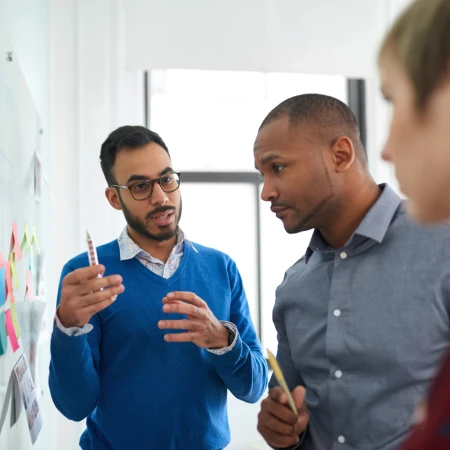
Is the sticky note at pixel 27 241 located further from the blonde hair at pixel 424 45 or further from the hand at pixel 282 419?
the blonde hair at pixel 424 45

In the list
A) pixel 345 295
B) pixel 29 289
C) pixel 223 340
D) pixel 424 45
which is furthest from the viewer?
pixel 29 289

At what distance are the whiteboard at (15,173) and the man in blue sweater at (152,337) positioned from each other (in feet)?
0.49

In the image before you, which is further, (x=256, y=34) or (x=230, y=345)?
(x=256, y=34)

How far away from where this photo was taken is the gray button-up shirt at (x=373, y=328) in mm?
1170

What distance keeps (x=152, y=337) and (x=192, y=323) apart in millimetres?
204

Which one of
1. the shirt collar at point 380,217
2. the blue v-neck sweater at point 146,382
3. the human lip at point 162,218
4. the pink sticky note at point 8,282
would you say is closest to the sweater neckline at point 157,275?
the blue v-neck sweater at point 146,382

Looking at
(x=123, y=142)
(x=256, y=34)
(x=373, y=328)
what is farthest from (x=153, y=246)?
(x=256, y=34)

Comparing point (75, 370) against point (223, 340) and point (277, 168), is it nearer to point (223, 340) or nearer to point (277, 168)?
point (223, 340)

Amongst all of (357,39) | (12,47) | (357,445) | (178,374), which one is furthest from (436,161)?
(357,39)

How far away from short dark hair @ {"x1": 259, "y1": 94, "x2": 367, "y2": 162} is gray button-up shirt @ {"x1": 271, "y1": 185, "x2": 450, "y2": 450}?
0.60ft

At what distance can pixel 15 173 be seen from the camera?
1674 millimetres

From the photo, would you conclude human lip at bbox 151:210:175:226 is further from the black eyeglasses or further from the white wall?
the white wall

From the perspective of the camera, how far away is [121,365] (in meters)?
1.57

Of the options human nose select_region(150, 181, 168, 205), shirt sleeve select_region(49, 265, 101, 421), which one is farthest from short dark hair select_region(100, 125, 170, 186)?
shirt sleeve select_region(49, 265, 101, 421)
